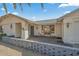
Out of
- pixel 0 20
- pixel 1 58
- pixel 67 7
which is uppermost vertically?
pixel 67 7

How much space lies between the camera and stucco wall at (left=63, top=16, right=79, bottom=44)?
2.54 m

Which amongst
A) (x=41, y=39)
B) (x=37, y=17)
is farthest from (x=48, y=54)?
(x=37, y=17)

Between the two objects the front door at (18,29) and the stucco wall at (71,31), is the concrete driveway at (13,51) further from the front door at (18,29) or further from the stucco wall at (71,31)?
the stucco wall at (71,31)

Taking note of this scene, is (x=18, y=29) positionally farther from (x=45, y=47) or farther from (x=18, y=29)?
(x=45, y=47)

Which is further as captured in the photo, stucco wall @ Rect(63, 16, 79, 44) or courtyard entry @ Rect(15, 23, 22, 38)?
courtyard entry @ Rect(15, 23, 22, 38)

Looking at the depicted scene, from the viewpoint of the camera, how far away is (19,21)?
2.75 meters

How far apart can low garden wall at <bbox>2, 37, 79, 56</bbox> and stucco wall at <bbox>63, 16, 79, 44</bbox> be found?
15 cm

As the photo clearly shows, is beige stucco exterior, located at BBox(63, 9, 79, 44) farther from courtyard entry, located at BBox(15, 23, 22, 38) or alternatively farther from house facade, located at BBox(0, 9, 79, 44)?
courtyard entry, located at BBox(15, 23, 22, 38)

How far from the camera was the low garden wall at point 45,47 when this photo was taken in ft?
8.16

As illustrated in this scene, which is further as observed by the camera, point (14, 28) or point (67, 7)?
point (14, 28)

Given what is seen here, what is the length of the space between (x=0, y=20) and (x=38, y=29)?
2.28ft

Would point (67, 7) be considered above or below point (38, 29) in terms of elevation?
above

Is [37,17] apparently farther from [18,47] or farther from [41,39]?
[18,47]

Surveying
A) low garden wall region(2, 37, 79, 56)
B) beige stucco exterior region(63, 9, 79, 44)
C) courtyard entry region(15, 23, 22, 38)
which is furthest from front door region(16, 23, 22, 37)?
beige stucco exterior region(63, 9, 79, 44)
